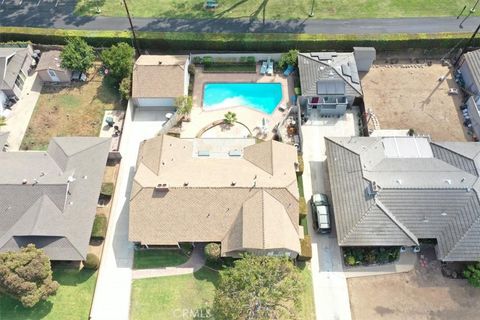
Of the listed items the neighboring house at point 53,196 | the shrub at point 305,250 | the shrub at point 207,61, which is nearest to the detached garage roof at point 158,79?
the shrub at point 207,61

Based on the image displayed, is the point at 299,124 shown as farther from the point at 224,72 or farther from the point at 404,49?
the point at 404,49

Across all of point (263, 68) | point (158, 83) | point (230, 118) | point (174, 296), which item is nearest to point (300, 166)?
point (230, 118)

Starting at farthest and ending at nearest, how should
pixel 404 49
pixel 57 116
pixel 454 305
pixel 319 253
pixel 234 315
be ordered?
1. pixel 404 49
2. pixel 57 116
3. pixel 319 253
4. pixel 454 305
5. pixel 234 315

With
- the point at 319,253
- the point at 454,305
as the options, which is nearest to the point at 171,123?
the point at 319,253

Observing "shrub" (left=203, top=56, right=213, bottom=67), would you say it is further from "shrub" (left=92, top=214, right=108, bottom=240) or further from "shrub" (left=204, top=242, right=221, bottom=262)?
"shrub" (left=204, top=242, right=221, bottom=262)

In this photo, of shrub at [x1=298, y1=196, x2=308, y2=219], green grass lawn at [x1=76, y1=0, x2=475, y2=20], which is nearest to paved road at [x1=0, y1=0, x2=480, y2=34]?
green grass lawn at [x1=76, y1=0, x2=475, y2=20]

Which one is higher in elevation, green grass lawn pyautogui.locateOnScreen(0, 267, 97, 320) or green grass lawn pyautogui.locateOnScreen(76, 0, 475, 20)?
green grass lawn pyautogui.locateOnScreen(76, 0, 475, 20)
